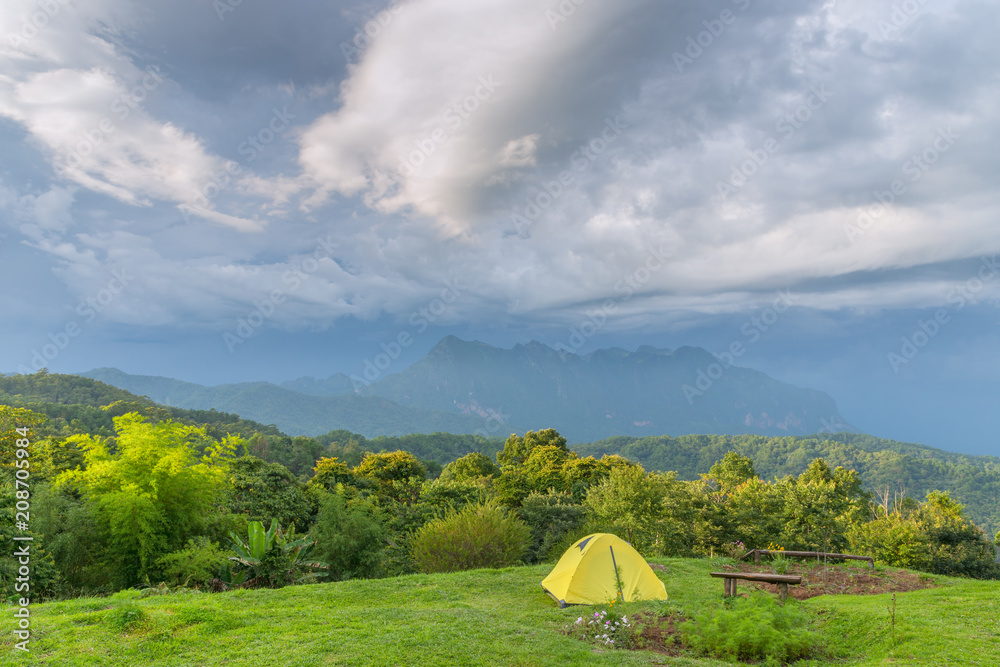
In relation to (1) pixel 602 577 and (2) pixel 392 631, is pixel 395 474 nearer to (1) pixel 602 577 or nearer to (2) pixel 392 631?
(1) pixel 602 577

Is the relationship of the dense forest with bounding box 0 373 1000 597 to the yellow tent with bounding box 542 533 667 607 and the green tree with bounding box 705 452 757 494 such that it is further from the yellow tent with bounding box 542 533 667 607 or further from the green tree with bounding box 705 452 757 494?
the yellow tent with bounding box 542 533 667 607

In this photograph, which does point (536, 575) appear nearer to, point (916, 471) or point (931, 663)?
point (931, 663)

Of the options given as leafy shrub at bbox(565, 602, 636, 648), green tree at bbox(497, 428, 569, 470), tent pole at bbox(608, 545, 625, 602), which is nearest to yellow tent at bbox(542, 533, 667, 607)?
tent pole at bbox(608, 545, 625, 602)

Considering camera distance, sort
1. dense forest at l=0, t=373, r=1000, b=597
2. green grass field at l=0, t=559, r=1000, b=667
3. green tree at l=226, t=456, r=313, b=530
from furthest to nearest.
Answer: green tree at l=226, t=456, r=313, b=530 < dense forest at l=0, t=373, r=1000, b=597 < green grass field at l=0, t=559, r=1000, b=667

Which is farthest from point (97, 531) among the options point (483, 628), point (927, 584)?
point (927, 584)

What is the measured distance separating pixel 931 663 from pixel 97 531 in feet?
64.8

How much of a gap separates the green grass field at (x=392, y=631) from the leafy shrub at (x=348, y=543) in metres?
8.33

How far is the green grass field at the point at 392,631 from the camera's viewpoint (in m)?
7.23

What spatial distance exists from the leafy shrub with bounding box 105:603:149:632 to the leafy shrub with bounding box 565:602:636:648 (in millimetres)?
8003

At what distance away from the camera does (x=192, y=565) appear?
13.3m

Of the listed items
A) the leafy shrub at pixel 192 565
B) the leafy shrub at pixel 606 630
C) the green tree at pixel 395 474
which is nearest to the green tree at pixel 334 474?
the green tree at pixel 395 474

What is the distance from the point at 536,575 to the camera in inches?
609

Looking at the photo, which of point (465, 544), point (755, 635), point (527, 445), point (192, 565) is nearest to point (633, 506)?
point (465, 544)

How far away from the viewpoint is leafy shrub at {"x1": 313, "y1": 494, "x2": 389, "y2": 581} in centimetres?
1955
